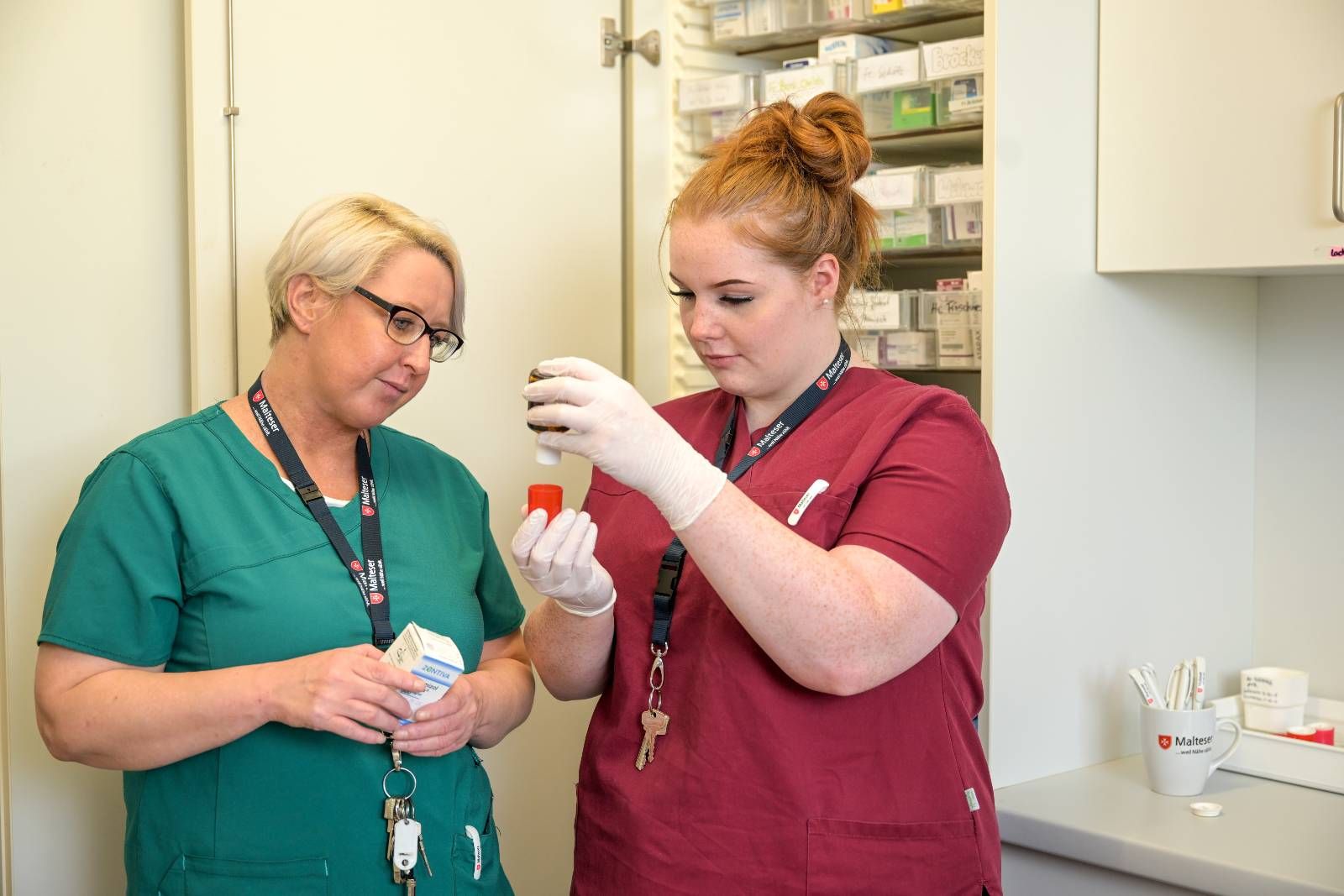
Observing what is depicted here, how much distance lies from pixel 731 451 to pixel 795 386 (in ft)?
0.41

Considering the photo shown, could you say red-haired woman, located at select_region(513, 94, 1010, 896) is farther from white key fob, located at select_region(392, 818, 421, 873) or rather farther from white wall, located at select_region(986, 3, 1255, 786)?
white wall, located at select_region(986, 3, 1255, 786)

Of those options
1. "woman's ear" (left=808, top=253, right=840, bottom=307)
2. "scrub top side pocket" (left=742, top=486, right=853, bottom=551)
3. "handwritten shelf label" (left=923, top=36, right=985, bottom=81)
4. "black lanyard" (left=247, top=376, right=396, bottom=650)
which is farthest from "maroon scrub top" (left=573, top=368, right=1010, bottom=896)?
"handwritten shelf label" (left=923, top=36, right=985, bottom=81)

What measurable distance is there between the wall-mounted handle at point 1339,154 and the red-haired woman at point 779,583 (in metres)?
0.74

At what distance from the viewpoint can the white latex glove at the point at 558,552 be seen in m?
1.48

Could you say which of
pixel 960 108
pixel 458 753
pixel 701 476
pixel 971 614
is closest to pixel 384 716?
pixel 458 753

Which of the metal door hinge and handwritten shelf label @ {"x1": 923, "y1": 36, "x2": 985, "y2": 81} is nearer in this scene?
handwritten shelf label @ {"x1": 923, "y1": 36, "x2": 985, "y2": 81}

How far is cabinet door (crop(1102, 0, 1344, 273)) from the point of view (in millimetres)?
1928

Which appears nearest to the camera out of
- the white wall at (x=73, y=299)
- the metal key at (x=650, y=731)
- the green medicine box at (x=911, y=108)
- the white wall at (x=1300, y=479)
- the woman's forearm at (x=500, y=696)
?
the metal key at (x=650, y=731)

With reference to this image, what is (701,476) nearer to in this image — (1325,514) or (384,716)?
(384,716)

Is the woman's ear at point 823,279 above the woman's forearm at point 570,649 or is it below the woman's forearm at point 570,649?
above

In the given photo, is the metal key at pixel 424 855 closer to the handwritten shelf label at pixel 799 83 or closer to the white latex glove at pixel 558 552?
the white latex glove at pixel 558 552

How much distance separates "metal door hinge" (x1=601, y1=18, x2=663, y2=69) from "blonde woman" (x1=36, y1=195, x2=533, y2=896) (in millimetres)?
966

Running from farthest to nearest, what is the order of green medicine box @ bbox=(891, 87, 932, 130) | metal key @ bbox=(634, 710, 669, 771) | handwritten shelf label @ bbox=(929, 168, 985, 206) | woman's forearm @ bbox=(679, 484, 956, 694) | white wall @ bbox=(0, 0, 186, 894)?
green medicine box @ bbox=(891, 87, 932, 130)
handwritten shelf label @ bbox=(929, 168, 985, 206)
white wall @ bbox=(0, 0, 186, 894)
metal key @ bbox=(634, 710, 669, 771)
woman's forearm @ bbox=(679, 484, 956, 694)

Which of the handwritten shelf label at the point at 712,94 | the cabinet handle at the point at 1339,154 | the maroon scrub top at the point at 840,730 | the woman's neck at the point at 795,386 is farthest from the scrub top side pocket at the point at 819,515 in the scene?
the handwritten shelf label at the point at 712,94
